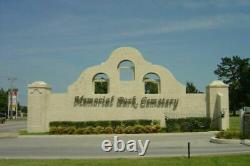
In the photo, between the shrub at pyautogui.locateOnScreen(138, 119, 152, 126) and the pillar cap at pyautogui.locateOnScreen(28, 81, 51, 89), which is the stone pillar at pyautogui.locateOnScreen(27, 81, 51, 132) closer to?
the pillar cap at pyautogui.locateOnScreen(28, 81, 51, 89)

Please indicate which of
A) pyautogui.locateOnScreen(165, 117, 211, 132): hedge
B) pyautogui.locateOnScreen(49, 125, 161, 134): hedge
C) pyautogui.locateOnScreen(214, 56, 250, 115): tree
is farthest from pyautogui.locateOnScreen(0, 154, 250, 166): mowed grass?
pyautogui.locateOnScreen(214, 56, 250, 115): tree

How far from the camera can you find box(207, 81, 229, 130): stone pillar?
36.3m

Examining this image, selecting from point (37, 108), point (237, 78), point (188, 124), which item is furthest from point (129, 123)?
point (237, 78)

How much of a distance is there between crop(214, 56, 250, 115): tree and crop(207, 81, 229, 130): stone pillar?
5362 centimetres

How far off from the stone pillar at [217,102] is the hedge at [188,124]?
120 cm

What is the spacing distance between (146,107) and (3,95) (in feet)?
261

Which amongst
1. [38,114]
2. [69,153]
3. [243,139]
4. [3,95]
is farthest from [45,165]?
[3,95]

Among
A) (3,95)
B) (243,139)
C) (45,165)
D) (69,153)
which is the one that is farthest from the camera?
(3,95)

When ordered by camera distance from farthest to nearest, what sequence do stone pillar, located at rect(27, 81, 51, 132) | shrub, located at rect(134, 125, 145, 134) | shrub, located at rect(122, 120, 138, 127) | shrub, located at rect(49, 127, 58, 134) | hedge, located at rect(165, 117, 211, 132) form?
stone pillar, located at rect(27, 81, 51, 132), shrub, located at rect(122, 120, 138, 127), hedge, located at rect(165, 117, 211, 132), shrub, located at rect(49, 127, 58, 134), shrub, located at rect(134, 125, 145, 134)

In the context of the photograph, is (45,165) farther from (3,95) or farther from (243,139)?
(3,95)

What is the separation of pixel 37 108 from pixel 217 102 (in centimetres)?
1519

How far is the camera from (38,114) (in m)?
36.8

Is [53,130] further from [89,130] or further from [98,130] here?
[98,130]

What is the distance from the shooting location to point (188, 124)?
34.8 m
